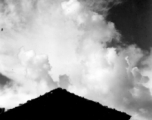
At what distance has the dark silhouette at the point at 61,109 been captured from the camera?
450 inches

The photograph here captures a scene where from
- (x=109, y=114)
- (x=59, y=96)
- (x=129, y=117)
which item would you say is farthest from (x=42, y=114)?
(x=129, y=117)

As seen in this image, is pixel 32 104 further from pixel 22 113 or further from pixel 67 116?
pixel 67 116

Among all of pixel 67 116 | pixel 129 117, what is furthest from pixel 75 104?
pixel 129 117

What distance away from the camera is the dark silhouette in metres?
11.4

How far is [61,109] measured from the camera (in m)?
11.5

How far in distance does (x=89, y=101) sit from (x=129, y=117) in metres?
2.67

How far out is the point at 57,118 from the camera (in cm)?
1118

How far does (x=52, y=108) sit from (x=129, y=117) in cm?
477

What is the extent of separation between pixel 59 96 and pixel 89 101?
1.88 metres

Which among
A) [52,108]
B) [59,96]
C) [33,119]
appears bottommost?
[33,119]

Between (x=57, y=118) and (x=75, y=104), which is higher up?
(x=75, y=104)

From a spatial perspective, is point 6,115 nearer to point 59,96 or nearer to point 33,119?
point 33,119

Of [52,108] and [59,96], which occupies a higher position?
[59,96]

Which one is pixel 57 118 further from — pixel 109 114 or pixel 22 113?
pixel 109 114
